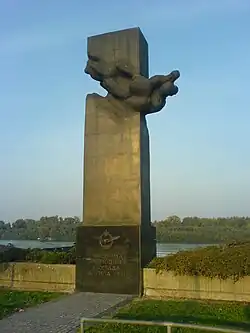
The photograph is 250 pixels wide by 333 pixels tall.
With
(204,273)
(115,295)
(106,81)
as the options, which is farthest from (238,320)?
(106,81)

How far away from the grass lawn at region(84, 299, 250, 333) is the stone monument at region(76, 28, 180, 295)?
1.50 metres

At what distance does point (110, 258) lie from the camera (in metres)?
11.5

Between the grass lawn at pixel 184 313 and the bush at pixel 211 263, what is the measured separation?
0.71m

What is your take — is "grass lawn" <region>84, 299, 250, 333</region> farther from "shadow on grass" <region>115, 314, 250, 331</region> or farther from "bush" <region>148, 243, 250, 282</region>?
"bush" <region>148, 243, 250, 282</region>

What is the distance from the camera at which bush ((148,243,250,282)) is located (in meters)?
10.5

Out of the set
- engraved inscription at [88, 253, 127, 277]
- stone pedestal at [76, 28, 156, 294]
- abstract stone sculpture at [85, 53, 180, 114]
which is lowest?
engraved inscription at [88, 253, 127, 277]

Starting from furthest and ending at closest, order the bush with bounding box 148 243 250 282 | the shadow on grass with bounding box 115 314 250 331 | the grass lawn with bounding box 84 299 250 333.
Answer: the bush with bounding box 148 243 250 282, the shadow on grass with bounding box 115 314 250 331, the grass lawn with bounding box 84 299 250 333

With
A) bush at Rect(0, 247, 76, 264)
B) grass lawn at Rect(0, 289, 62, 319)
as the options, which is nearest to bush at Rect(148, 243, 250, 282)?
grass lawn at Rect(0, 289, 62, 319)

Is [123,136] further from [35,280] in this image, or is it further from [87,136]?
[35,280]

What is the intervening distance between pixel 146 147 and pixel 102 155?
1.23 meters

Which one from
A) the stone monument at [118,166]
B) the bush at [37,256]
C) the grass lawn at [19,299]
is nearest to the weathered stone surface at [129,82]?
the stone monument at [118,166]

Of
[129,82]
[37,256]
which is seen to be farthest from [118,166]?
[37,256]

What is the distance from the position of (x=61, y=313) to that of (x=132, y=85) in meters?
6.21

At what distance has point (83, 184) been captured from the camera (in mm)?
12617
